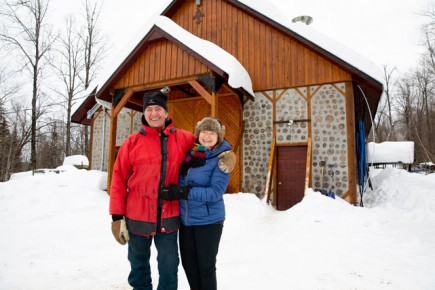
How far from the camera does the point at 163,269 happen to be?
1994mm

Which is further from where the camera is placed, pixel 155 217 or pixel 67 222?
pixel 67 222

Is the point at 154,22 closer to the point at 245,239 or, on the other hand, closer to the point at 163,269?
the point at 245,239

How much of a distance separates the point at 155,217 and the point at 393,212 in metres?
6.81

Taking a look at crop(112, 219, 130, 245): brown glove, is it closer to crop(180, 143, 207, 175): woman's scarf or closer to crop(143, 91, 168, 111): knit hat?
crop(180, 143, 207, 175): woman's scarf

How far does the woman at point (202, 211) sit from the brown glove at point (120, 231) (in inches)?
15.8

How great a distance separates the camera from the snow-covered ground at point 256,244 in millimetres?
2869

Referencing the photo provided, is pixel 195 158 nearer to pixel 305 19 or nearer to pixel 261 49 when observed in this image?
pixel 261 49

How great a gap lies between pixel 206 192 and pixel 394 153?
2174 cm

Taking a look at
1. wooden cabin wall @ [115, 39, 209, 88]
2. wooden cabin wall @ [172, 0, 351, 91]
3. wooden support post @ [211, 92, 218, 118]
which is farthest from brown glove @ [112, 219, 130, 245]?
wooden cabin wall @ [172, 0, 351, 91]

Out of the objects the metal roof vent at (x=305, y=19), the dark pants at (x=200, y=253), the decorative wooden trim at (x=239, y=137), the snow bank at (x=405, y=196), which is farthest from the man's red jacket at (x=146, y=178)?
the metal roof vent at (x=305, y=19)

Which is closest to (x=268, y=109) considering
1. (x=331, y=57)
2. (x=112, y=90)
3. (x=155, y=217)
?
(x=331, y=57)

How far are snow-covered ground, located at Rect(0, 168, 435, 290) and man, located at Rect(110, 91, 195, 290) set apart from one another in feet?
2.71

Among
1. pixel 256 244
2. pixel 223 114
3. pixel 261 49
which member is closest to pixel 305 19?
pixel 261 49

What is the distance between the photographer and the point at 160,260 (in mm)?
2002
